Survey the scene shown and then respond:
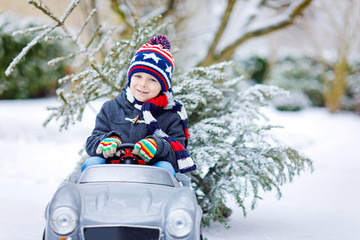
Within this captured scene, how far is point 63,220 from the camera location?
6.21ft

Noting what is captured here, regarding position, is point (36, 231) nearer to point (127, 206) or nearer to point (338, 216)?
point (127, 206)

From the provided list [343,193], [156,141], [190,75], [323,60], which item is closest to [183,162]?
[156,141]

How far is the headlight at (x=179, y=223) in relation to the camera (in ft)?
6.26

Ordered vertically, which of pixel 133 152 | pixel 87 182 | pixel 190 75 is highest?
pixel 190 75

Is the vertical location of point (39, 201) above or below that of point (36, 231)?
above

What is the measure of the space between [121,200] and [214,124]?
1.57 metres

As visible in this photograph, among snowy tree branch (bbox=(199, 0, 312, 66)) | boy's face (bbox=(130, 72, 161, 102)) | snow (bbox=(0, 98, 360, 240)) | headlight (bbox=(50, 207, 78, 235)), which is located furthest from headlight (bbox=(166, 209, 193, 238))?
snowy tree branch (bbox=(199, 0, 312, 66))

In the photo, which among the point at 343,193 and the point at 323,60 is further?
the point at 323,60

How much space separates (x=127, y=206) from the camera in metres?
1.96

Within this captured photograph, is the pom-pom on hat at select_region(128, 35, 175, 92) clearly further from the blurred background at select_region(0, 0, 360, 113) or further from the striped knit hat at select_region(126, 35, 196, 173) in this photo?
the blurred background at select_region(0, 0, 360, 113)

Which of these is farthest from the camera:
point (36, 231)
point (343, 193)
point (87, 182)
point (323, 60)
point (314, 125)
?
point (323, 60)

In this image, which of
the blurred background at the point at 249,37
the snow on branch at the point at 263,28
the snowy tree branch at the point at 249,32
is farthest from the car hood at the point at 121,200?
the snow on branch at the point at 263,28

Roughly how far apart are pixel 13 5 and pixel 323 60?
37.3 ft

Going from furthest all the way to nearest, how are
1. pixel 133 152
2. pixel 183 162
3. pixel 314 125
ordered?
pixel 314 125 < pixel 183 162 < pixel 133 152
